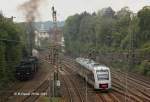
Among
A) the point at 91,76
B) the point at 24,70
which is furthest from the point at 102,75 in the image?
the point at 24,70

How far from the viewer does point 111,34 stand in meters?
91.8

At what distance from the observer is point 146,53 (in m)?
61.6

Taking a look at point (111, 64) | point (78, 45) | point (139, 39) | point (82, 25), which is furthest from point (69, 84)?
point (82, 25)

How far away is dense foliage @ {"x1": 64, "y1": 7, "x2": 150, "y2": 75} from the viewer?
7256 cm

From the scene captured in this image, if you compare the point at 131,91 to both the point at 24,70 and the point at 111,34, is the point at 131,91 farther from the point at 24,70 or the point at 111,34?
the point at 111,34

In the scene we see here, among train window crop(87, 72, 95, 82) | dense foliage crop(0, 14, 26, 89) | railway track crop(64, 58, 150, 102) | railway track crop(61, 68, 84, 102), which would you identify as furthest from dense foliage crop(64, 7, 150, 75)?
dense foliage crop(0, 14, 26, 89)

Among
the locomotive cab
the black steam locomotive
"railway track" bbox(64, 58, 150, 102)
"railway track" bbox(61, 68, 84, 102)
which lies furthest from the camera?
the black steam locomotive

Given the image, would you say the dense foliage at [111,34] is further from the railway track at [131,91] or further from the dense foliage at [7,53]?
the dense foliage at [7,53]

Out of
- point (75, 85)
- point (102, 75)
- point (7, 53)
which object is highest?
point (7, 53)

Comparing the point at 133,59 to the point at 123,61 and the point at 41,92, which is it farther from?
the point at 41,92

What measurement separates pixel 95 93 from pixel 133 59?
67.5ft

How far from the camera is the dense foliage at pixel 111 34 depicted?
7256 cm

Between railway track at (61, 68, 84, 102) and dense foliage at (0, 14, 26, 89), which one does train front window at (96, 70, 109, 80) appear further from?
dense foliage at (0, 14, 26, 89)

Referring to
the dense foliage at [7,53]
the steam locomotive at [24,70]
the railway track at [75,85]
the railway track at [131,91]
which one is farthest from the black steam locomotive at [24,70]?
the railway track at [131,91]
